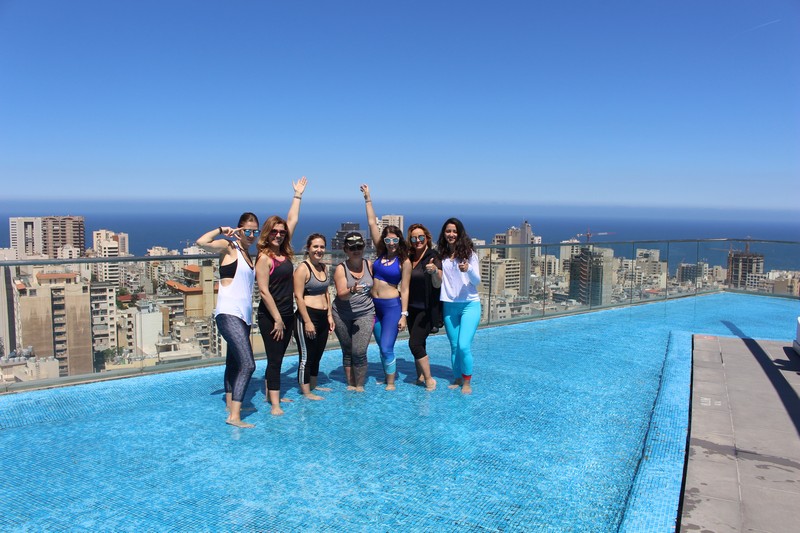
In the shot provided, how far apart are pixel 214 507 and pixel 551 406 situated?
2995 millimetres

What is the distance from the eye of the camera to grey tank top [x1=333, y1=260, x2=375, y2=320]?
5129 mm

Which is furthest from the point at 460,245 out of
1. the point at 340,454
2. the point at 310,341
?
the point at 340,454

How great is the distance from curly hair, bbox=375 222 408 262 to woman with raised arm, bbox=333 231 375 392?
0.20m

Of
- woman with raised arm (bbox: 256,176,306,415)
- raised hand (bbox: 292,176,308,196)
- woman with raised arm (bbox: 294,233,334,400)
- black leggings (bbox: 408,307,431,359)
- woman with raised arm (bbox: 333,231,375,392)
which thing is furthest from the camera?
raised hand (bbox: 292,176,308,196)

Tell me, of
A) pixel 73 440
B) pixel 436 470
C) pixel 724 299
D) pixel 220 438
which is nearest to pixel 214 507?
pixel 220 438

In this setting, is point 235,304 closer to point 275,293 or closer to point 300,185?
point 275,293

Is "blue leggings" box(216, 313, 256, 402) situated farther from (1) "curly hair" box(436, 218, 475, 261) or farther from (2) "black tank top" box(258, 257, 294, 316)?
(1) "curly hair" box(436, 218, 475, 261)

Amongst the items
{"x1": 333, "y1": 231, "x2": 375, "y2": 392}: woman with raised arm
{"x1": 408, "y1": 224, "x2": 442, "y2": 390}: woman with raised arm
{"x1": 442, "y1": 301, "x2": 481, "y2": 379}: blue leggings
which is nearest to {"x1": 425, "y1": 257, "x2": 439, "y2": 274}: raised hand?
{"x1": 408, "y1": 224, "x2": 442, "y2": 390}: woman with raised arm

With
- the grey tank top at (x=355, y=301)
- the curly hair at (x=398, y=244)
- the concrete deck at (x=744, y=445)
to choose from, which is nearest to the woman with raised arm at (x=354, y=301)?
the grey tank top at (x=355, y=301)

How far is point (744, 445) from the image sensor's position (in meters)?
3.95

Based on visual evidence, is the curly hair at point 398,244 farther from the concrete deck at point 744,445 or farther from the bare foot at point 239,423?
the concrete deck at point 744,445

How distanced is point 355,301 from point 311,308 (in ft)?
1.44

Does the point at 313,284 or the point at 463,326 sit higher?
the point at 313,284

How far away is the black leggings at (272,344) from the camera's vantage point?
180 inches
